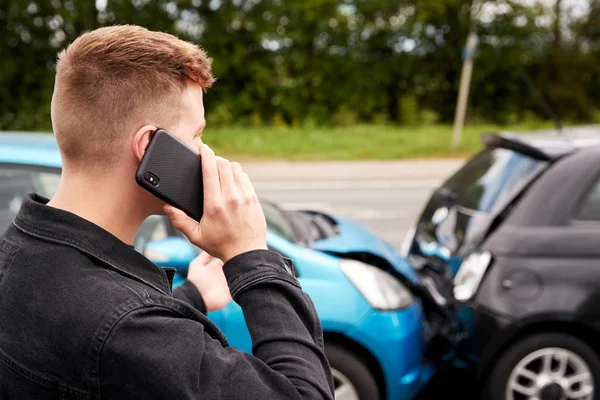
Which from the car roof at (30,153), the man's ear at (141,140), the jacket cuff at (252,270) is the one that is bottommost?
the car roof at (30,153)

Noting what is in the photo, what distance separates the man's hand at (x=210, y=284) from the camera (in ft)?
5.53

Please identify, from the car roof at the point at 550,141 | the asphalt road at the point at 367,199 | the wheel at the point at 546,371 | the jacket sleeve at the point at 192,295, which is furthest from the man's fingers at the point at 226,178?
the asphalt road at the point at 367,199

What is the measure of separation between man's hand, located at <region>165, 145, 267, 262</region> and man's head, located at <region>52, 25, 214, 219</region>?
95mm

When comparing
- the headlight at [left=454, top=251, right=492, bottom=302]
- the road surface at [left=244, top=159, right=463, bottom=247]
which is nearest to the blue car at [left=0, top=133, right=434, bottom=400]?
the headlight at [left=454, top=251, right=492, bottom=302]

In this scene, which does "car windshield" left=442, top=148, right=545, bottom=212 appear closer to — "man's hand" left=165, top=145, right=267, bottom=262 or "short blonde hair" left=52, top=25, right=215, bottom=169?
"man's hand" left=165, top=145, right=267, bottom=262

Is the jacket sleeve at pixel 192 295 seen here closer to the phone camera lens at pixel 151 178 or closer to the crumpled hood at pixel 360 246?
the phone camera lens at pixel 151 178

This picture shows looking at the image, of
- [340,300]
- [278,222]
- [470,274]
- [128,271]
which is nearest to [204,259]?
[128,271]

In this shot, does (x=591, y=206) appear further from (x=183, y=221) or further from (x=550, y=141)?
(x=183, y=221)

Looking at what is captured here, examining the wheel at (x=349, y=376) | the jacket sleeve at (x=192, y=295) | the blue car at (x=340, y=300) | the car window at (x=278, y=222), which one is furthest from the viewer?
the car window at (x=278, y=222)

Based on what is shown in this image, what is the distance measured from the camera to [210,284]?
1.70 metres

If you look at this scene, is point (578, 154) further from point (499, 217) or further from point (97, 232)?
point (97, 232)

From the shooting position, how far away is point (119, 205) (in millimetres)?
1196

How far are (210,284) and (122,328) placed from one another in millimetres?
666

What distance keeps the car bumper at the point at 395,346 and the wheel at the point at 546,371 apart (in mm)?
405
